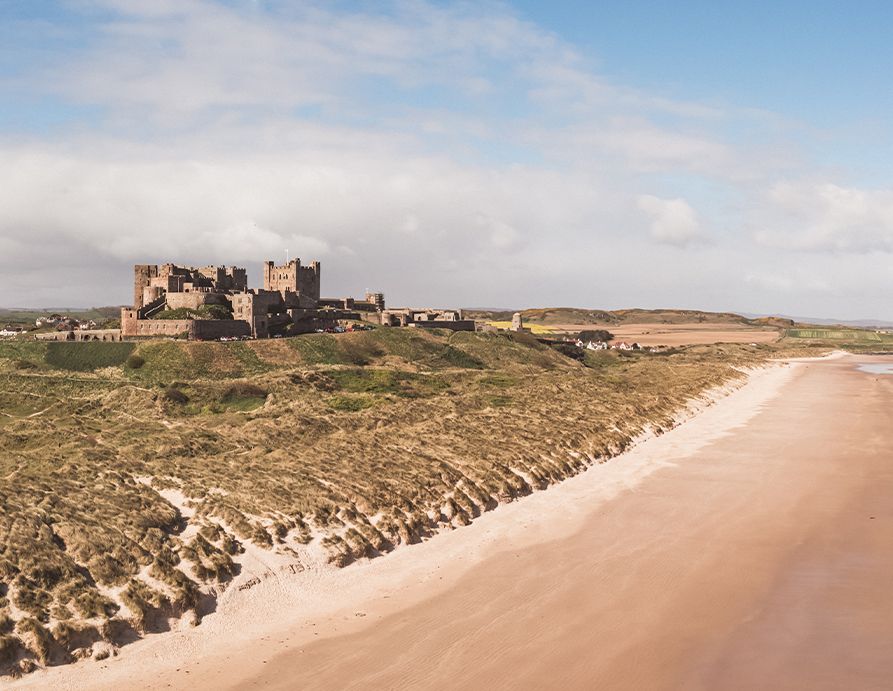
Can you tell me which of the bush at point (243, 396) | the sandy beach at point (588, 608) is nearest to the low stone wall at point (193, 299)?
the bush at point (243, 396)

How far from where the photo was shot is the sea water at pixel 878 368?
110 meters

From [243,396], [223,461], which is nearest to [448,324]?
[243,396]

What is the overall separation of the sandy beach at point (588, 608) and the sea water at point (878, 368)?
300 ft

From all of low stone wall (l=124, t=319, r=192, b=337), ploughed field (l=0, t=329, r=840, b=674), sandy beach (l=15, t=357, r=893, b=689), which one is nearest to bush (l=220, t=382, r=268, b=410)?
ploughed field (l=0, t=329, r=840, b=674)

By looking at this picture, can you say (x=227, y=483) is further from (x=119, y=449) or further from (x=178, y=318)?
(x=178, y=318)

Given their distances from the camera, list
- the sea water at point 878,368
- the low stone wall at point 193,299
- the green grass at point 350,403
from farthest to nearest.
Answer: the sea water at point 878,368 → the low stone wall at point 193,299 → the green grass at point 350,403

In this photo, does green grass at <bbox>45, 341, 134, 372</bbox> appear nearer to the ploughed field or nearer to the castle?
the ploughed field

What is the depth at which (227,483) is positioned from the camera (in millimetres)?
25438

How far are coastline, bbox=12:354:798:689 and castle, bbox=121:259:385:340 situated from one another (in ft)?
151

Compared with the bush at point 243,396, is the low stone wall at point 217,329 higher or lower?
higher

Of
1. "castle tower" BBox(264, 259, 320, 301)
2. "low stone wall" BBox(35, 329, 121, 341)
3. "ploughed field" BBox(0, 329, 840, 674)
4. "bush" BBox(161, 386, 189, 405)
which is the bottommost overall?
A: "ploughed field" BBox(0, 329, 840, 674)

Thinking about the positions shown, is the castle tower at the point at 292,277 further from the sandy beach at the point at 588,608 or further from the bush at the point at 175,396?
the sandy beach at the point at 588,608

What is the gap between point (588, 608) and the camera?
19.2 m

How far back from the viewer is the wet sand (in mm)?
15617
